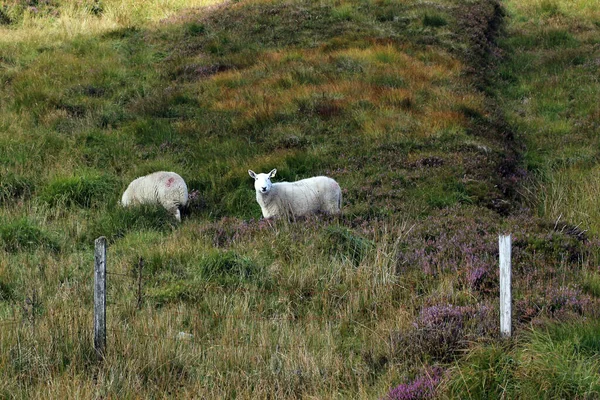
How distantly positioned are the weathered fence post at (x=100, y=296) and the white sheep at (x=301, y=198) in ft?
16.4

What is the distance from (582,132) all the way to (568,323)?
37.8 feet

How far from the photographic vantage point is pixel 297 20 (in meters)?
24.2

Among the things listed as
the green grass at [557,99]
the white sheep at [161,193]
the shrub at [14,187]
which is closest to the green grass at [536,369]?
the green grass at [557,99]

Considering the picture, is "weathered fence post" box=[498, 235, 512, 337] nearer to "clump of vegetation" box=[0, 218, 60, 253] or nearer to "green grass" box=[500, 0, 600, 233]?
"green grass" box=[500, 0, 600, 233]

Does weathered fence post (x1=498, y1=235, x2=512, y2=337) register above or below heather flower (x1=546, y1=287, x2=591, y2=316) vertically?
above

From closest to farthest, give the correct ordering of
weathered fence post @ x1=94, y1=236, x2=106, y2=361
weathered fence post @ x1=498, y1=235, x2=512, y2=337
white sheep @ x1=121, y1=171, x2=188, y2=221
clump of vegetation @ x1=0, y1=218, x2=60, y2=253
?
weathered fence post @ x1=498, y1=235, x2=512, y2=337 → weathered fence post @ x1=94, y1=236, x2=106, y2=361 → clump of vegetation @ x1=0, y1=218, x2=60, y2=253 → white sheep @ x1=121, y1=171, x2=188, y2=221

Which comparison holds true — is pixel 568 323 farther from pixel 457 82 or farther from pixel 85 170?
pixel 457 82

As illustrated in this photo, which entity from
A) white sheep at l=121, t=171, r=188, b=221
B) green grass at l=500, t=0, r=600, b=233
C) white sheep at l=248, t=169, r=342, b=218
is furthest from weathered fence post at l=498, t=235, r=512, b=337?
white sheep at l=121, t=171, r=188, b=221

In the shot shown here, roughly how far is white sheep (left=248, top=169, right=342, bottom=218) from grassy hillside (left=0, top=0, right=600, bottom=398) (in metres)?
0.36

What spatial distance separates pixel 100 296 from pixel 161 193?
5.75m

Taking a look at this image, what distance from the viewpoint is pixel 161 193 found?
12180 mm

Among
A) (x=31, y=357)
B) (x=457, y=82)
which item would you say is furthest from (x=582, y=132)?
(x=31, y=357)

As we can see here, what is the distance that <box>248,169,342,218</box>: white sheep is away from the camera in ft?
37.7

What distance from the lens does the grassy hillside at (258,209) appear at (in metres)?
6.71
